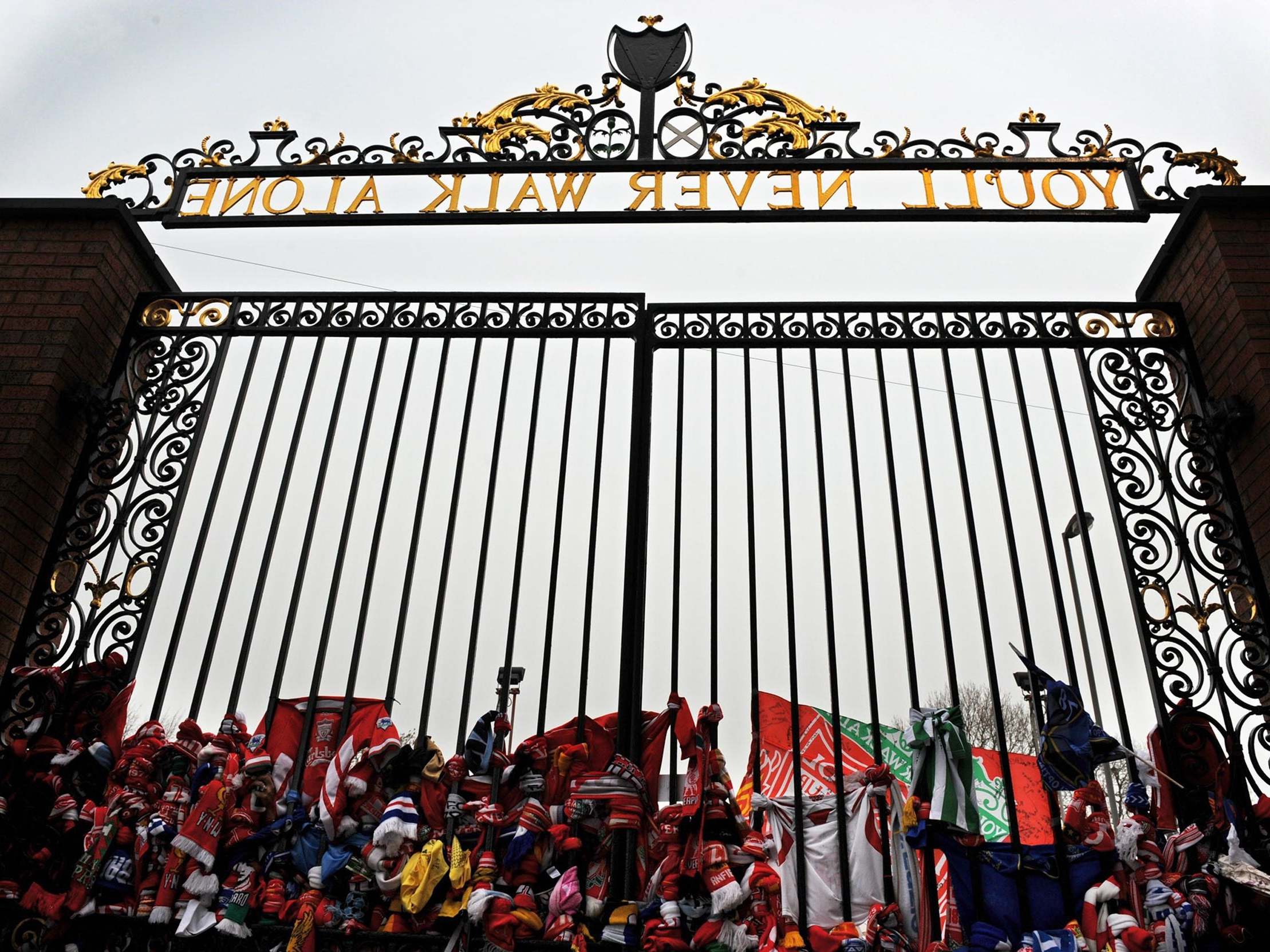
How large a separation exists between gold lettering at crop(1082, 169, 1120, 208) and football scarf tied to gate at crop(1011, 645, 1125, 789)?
313 cm

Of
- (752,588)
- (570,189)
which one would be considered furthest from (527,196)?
(752,588)

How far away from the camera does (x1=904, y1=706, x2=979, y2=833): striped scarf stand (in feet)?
14.4

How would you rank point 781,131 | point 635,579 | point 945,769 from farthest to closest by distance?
1. point 781,131
2. point 635,579
3. point 945,769

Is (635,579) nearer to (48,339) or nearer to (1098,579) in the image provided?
(1098,579)

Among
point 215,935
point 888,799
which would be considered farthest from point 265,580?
point 888,799

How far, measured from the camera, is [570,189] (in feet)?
21.1

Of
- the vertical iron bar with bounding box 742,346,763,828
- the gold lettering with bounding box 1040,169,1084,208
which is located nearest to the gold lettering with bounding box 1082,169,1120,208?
the gold lettering with bounding box 1040,169,1084,208

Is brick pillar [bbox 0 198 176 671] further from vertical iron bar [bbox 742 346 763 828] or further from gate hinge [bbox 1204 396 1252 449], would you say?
gate hinge [bbox 1204 396 1252 449]

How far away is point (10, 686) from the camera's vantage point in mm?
5129

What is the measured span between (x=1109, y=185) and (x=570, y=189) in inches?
128

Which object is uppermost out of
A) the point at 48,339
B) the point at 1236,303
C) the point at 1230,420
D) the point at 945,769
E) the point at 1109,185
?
the point at 1109,185

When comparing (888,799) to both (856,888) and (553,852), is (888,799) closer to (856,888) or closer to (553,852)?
(856,888)

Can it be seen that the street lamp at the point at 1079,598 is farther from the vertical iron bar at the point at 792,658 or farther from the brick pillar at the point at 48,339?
the brick pillar at the point at 48,339

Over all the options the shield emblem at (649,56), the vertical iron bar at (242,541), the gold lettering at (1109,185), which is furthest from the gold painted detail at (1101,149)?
the vertical iron bar at (242,541)
